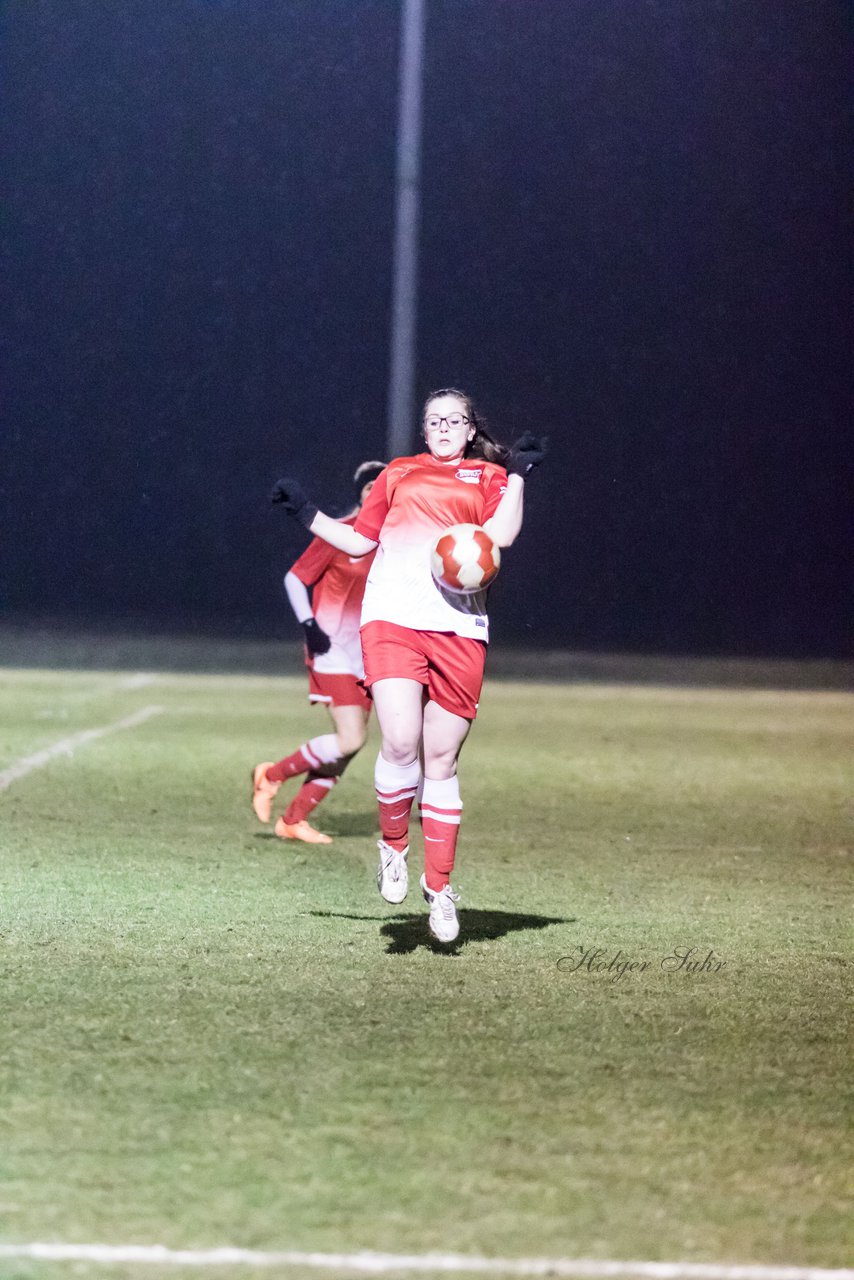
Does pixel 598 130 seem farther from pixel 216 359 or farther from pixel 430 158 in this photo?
pixel 216 359

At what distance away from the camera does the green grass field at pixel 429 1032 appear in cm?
310

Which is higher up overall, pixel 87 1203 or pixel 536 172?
pixel 536 172

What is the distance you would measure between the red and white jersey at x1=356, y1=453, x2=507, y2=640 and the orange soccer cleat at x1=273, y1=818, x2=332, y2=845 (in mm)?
2454

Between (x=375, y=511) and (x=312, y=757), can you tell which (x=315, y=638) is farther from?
(x=375, y=511)

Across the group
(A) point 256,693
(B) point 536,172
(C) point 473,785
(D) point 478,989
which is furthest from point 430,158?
Answer: (D) point 478,989

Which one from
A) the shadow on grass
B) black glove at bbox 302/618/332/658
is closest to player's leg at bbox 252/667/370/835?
black glove at bbox 302/618/332/658

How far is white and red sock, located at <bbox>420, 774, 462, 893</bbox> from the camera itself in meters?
5.41

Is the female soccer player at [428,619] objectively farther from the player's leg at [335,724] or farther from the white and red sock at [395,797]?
the player's leg at [335,724]

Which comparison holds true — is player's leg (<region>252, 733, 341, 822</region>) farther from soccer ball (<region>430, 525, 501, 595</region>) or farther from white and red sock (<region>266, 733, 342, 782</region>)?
soccer ball (<region>430, 525, 501, 595</region>)

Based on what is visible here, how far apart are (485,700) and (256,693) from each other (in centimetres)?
215

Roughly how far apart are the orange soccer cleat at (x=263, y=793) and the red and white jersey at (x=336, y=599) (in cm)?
70

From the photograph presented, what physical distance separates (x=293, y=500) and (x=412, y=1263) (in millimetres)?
3130

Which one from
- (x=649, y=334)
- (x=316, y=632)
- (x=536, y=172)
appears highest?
(x=536, y=172)

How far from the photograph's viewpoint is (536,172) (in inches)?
888
